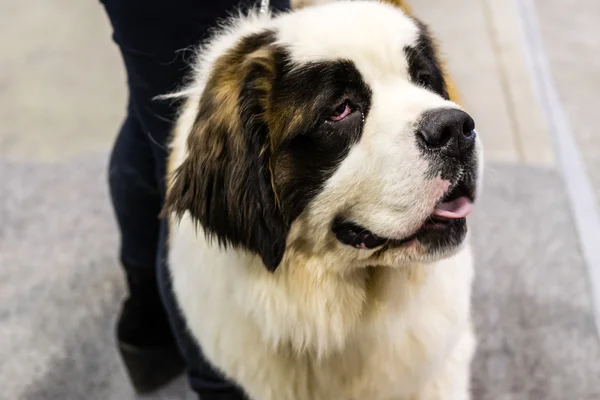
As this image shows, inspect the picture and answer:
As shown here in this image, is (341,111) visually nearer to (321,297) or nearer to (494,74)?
(321,297)

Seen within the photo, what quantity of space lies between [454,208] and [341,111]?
0.19 metres

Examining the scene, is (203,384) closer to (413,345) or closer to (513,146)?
(413,345)

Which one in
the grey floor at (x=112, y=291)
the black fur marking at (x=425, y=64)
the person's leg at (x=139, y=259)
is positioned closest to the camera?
the black fur marking at (x=425, y=64)

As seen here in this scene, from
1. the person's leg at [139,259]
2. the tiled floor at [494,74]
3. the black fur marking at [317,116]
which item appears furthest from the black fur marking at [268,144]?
the tiled floor at [494,74]

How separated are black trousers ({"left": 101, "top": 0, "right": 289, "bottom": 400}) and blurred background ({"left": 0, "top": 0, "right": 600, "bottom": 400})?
0.29 m

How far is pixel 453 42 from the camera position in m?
2.57

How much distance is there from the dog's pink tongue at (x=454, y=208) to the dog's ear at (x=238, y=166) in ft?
0.67

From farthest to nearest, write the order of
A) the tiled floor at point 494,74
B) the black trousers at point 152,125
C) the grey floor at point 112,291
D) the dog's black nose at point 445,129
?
the tiled floor at point 494,74, the grey floor at point 112,291, the black trousers at point 152,125, the dog's black nose at point 445,129

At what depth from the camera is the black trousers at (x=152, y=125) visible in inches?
39.6

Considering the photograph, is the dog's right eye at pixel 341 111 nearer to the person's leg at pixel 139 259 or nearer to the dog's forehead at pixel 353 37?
the dog's forehead at pixel 353 37

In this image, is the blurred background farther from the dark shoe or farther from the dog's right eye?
the dog's right eye

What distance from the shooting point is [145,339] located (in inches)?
56.2

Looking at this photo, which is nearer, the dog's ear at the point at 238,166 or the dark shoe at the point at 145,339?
the dog's ear at the point at 238,166

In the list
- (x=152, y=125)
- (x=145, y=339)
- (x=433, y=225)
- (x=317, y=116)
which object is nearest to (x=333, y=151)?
(x=317, y=116)
